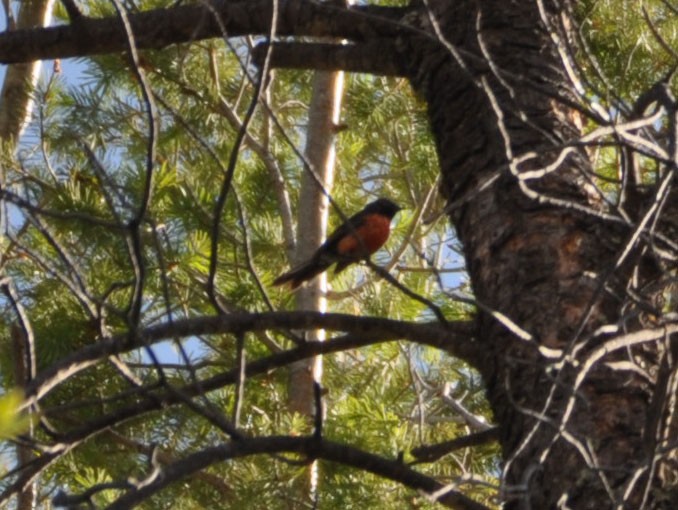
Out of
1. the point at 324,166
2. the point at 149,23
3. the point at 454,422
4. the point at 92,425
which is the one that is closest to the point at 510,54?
the point at 149,23

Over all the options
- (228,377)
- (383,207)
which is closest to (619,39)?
(228,377)

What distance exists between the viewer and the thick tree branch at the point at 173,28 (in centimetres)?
270

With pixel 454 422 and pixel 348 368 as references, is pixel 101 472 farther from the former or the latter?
pixel 348 368

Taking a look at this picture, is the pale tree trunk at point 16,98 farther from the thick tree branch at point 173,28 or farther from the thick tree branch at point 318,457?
the thick tree branch at point 318,457

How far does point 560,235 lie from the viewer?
2.16 metres

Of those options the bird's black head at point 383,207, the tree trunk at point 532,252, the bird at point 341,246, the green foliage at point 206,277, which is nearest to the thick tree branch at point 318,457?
the tree trunk at point 532,252

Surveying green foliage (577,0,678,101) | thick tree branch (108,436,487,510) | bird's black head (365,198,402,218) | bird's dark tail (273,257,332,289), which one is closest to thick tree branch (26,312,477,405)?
thick tree branch (108,436,487,510)

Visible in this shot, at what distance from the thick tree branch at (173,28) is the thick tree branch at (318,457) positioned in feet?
3.49

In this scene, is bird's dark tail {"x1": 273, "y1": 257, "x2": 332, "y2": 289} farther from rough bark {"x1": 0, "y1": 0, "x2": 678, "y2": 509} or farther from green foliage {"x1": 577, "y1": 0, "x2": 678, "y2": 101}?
rough bark {"x1": 0, "y1": 0, "x2": 678, "y2": 509}

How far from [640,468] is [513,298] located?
0.64m

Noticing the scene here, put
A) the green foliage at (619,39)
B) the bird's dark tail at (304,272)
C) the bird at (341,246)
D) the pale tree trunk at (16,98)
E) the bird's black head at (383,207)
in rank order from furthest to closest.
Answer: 1. the bird's black head at (383,207)
2. the pale tree trunk at (16,98)
3. the bird's dark tail at (304,272)
4. the bird at (341,246)
5. the green foliage at (619,39)

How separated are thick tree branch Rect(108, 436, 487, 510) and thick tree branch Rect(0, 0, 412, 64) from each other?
1062 mm

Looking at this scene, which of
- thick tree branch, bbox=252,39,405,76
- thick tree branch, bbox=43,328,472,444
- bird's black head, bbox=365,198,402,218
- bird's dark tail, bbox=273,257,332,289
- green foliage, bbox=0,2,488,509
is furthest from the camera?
bird's black head, bbox=365,198,402,218

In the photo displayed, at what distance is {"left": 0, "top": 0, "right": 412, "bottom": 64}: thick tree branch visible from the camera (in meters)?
2.70
